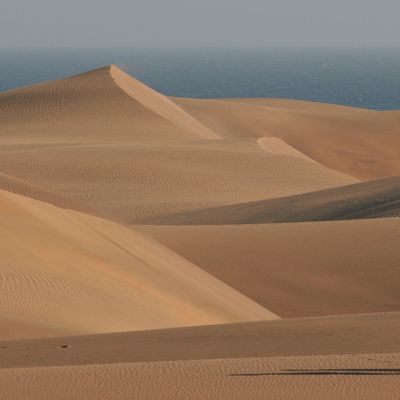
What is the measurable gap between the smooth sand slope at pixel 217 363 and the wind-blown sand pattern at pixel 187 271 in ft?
0.05

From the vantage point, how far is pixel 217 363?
657 centimetres

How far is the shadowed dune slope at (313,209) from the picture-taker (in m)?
19.9

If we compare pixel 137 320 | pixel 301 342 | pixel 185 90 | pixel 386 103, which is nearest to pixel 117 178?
pixel 137 320

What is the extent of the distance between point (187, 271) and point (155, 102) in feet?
88.1

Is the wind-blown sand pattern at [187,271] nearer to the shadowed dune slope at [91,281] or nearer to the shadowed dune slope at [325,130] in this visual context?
the shadowed dune slope at [91,281]

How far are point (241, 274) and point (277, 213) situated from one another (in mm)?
5886

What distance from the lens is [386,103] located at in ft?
308

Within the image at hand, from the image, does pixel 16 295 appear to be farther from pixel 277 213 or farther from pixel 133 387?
pixel 277 213

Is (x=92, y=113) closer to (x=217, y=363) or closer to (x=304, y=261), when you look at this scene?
(x=304, y=261)

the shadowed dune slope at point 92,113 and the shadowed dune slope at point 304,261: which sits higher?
the shadowed dune slope at point 304,261

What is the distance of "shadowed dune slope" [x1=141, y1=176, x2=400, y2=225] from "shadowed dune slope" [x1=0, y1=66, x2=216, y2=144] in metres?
11.7

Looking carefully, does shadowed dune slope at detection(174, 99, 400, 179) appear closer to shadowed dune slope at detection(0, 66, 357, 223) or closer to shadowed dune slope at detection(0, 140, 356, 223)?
shadowed dune slope at detection(0, 66, 357, 223)

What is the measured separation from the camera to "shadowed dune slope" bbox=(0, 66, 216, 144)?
34906 mm

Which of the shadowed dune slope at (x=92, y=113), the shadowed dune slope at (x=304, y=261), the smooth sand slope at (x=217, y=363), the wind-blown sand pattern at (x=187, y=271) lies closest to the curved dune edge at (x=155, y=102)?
the shadowed dune slope at (x=92, y=113)
